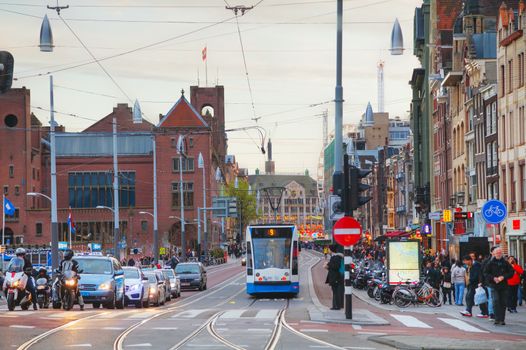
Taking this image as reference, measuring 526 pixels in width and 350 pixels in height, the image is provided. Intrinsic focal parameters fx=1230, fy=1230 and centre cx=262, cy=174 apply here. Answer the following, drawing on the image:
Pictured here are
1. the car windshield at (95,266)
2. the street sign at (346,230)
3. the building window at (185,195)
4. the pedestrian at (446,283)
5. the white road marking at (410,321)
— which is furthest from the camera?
the building window at (185,195)

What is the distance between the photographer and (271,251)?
5028 centimetres

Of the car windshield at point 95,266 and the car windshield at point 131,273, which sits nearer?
the car windshield at point 95,266

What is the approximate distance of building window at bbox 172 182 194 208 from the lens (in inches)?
5551

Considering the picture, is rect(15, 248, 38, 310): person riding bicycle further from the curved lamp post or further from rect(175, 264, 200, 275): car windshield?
rect(175, 264, 200, 275): car windshield

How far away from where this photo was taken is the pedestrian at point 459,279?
40156mm

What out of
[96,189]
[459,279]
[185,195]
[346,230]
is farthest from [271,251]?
[96,189]

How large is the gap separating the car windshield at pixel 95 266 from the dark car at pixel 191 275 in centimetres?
2681

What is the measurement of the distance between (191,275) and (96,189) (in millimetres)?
82083

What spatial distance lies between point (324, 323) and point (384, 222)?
12323cm

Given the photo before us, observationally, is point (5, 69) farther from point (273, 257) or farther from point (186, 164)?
point (186, 164)

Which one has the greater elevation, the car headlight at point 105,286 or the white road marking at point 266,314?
the car headlight at point 105,286

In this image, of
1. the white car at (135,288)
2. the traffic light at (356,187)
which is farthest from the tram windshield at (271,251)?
the traffic light at (356,187)

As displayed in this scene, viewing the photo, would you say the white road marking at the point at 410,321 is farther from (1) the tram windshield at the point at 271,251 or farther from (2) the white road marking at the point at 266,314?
(1) the tram windshield at the point at 271,251

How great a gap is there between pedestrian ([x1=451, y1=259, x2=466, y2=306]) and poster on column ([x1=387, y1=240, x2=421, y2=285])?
3.30 metres
